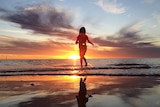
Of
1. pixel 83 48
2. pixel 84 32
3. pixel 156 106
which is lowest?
pixel 156 106

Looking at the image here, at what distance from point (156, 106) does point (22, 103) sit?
13.3 ft

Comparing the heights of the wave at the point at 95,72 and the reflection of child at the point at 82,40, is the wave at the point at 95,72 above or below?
below

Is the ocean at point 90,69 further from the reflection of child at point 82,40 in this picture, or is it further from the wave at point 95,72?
the reflection of child at point 82,40

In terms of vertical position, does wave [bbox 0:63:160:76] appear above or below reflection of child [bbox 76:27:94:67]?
below

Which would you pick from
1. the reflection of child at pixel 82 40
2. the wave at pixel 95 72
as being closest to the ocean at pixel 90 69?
the wave at pixel 95 72

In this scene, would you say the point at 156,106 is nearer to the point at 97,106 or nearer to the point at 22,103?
the point at 97,106

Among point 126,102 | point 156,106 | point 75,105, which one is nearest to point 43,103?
point 75,105

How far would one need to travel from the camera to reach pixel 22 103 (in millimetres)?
6734

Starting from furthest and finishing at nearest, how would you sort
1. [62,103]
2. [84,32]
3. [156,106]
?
[84,32], [62,103], [156,106]

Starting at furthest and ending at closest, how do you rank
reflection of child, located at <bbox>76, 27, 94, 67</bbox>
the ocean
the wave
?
1. the ocean
2. the wave
3. reflection of child, located at <bbox>76, 27, 94, 67</bbox>

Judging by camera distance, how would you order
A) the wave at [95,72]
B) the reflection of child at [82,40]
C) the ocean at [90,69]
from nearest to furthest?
the reflection of child at [82,40] < the wave at [95,72] < the ocean at [90,69]

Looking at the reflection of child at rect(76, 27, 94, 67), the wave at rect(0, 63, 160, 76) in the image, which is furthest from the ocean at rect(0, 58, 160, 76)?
the reflection of child at rect(76, 27, 94, 67)

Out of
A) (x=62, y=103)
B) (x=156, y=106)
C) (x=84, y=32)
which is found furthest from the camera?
(x=84, y=32)

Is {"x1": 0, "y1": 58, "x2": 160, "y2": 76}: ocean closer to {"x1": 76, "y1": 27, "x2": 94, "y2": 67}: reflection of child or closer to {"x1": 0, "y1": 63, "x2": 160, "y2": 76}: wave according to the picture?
{"x1": 0, "y1": 63, "x2": 160, "y2": 76}: wave
